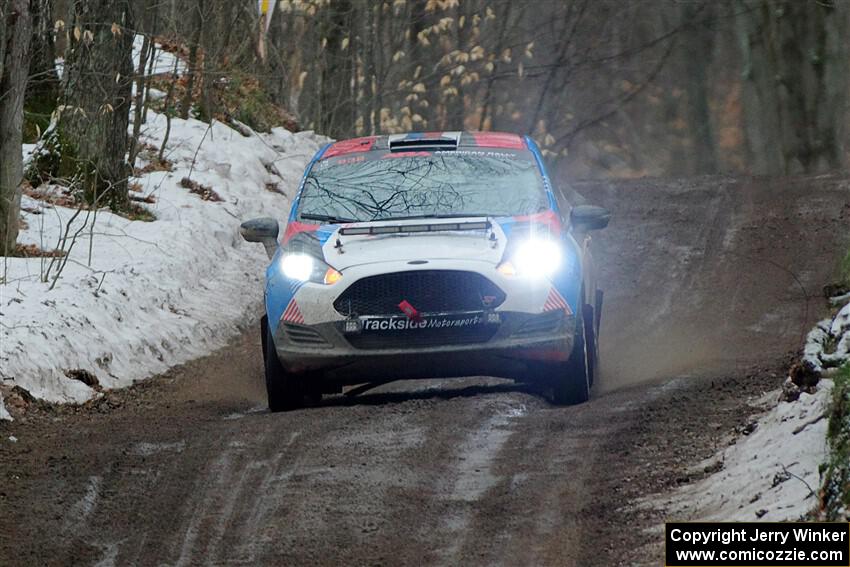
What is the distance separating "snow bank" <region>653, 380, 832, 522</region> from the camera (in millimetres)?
6375

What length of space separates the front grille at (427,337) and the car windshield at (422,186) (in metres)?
1.01

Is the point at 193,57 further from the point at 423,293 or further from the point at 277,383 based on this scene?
the point at 423,293

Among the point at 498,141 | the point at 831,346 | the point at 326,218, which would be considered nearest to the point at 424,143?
the point at 498,141

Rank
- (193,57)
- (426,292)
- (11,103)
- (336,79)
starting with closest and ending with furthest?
(426,292), (11,103), (193,57), (336,79)

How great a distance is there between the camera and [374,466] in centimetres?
795

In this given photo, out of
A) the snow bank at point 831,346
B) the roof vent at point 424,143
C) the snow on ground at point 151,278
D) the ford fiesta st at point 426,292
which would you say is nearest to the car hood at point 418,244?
the ford fiesta st at point 426,292

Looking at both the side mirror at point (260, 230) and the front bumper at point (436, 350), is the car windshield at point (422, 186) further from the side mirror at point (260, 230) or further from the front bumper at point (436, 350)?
the front bumper at point (436, 350)

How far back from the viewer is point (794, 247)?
1702cm

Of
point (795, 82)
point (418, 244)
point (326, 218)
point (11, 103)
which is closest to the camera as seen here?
point (418, 244)

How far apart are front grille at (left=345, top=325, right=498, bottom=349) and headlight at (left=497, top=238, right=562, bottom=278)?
0.39 meters

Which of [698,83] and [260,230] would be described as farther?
[698,83]

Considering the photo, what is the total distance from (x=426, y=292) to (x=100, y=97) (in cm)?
807

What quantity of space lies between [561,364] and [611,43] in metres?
24.8

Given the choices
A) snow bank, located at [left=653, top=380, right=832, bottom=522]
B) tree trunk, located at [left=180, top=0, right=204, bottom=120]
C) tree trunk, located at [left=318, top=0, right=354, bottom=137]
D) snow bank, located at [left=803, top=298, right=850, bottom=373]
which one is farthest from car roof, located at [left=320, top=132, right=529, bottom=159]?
tree trunk, located at [left=318, top=0, right=354, bottom=137]
